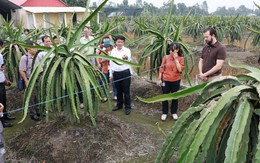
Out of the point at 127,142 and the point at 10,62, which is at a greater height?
the point at 10,62

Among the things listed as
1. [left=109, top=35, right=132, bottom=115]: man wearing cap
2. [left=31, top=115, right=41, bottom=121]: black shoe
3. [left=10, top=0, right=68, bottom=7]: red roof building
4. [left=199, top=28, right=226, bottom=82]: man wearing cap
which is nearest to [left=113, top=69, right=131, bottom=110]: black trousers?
[left=109, top=35, right=132, bottom=115]: man wearing cap

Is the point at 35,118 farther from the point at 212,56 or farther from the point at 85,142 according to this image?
the point at 212,56

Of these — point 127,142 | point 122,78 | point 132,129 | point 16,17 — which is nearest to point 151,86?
point 122,78

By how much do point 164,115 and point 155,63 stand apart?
143 centimetres

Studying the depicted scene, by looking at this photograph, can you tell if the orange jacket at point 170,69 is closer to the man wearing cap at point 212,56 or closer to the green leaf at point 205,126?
the man wearing cap at point 212,56

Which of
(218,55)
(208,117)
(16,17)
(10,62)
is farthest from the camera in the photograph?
(16,17)

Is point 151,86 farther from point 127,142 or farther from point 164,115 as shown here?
point 127,142

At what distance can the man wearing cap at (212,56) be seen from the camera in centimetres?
402

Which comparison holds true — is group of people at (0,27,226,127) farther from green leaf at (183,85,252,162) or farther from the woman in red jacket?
green leaf at (183,85,252,162)

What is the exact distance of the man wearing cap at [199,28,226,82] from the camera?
4.02 m

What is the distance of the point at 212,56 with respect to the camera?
411cm

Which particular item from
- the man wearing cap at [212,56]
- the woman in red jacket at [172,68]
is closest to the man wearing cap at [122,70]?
the woman in red jacket at [172,68]

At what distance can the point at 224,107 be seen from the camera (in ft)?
4.60

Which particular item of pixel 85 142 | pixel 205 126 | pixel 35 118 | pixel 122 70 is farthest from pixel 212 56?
pixel 35 118
